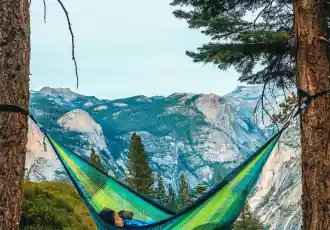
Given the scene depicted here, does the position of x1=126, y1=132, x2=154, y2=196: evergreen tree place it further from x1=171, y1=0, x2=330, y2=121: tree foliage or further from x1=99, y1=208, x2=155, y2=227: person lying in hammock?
x1=99, y1=208, x2=155, y2=227: person lying in hammock

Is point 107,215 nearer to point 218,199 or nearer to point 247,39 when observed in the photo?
point 218,199

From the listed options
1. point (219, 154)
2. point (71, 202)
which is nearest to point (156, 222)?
point (71, 202)

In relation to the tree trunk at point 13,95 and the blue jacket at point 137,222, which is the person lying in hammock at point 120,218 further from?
the tree trunk at point 13,95

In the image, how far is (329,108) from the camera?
379 centimetres

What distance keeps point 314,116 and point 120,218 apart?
1.61 meters

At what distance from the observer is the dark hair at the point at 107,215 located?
4.03 metres

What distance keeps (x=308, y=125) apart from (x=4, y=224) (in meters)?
2.14

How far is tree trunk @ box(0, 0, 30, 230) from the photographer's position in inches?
111

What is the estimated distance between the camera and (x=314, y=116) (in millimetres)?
3762

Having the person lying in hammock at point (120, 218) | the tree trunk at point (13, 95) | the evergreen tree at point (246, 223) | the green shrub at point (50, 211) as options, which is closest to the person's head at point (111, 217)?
the person lying in hammock at point (120, 218)

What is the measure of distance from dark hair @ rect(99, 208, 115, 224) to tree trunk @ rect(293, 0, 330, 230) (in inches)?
55.1

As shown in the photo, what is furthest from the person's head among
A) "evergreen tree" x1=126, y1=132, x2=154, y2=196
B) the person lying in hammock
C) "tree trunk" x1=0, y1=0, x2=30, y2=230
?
"evergreen tree" x1=126, y1=132, x2=154, y2=196

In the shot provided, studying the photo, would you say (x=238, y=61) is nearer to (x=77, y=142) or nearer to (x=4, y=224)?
(x=4, y=224)

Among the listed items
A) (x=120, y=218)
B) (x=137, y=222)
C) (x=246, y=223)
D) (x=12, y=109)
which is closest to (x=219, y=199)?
(x=137, y=222)
